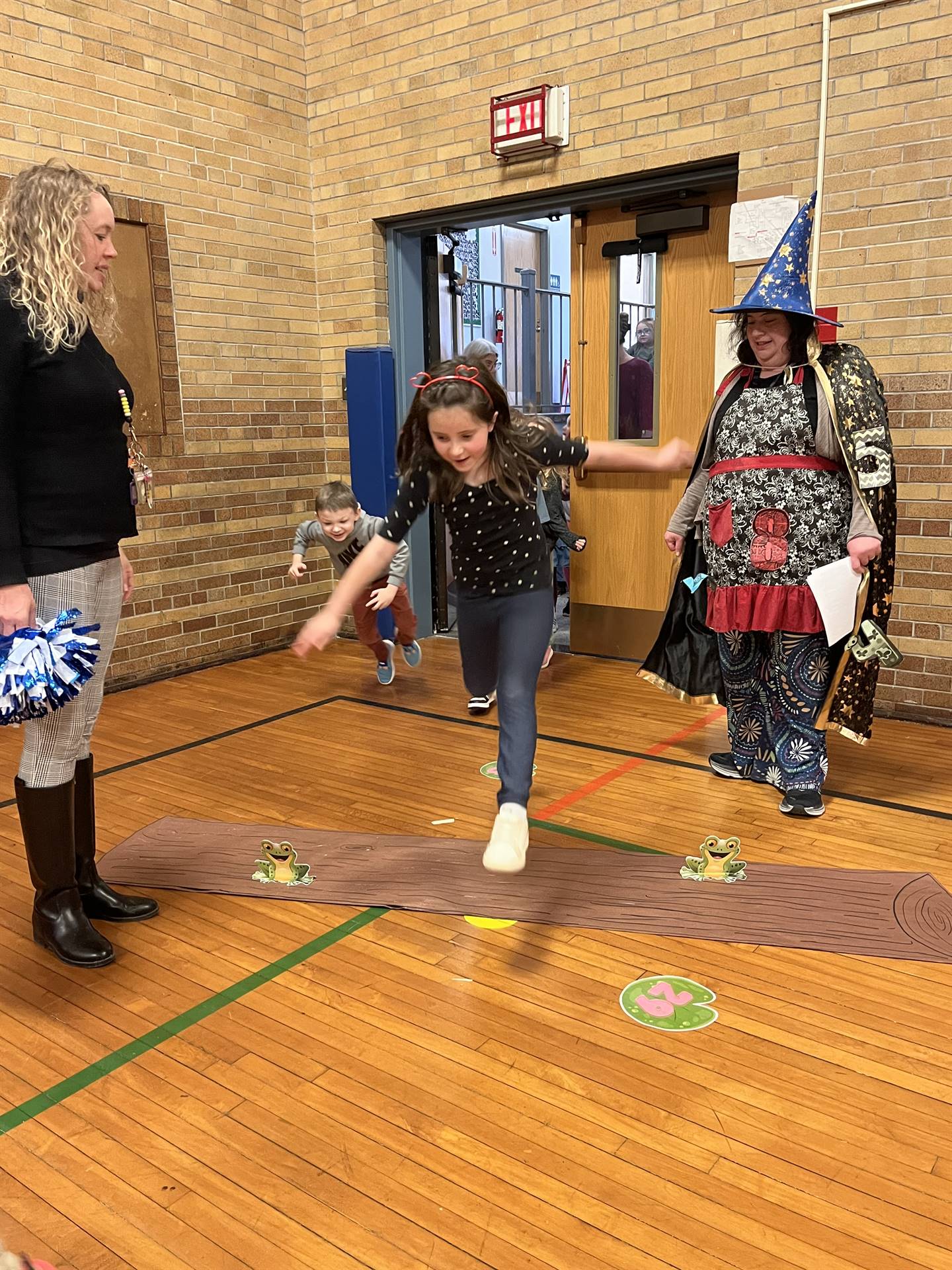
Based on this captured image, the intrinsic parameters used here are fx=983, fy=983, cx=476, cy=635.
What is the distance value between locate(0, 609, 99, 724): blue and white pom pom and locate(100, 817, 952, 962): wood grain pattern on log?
2.93ft

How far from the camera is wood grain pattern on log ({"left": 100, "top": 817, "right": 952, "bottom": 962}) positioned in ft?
7.91

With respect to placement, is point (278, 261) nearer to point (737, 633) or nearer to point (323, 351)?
point (323, 351)

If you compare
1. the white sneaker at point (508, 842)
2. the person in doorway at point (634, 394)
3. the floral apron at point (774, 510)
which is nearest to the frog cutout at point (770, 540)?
the floral apron at point (774, 510)

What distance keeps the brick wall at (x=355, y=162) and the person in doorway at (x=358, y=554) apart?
1016 mm

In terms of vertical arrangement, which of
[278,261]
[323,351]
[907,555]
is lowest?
[907,555]

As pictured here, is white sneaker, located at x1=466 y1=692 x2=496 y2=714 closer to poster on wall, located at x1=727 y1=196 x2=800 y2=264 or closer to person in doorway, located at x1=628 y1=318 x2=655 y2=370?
person in doorway, located at x1=628 y1=318 x2=655 y2=370

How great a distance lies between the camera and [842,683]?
123 inches

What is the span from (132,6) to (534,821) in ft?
14.2

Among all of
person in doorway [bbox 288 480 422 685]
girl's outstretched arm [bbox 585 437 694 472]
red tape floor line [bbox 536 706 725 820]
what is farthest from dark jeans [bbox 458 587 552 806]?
person in doorway [bbox 288 480 422 685]

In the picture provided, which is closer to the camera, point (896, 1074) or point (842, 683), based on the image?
point (896, 1074)

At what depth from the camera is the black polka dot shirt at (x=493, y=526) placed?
2.43 meters

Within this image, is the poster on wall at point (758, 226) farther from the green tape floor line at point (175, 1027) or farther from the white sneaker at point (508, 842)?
the green tape floor line at point (175, 1027)

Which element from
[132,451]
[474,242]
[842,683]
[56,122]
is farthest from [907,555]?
[474,242]

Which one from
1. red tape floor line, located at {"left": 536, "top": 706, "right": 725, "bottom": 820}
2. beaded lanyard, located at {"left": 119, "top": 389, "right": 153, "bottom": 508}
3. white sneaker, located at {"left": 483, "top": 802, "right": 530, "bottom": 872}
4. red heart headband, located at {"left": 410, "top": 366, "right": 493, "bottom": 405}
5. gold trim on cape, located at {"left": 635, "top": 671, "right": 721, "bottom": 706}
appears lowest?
red tape floor line, located at {"left": 536, "top": 706, "right": 725, "bottom": 820}
